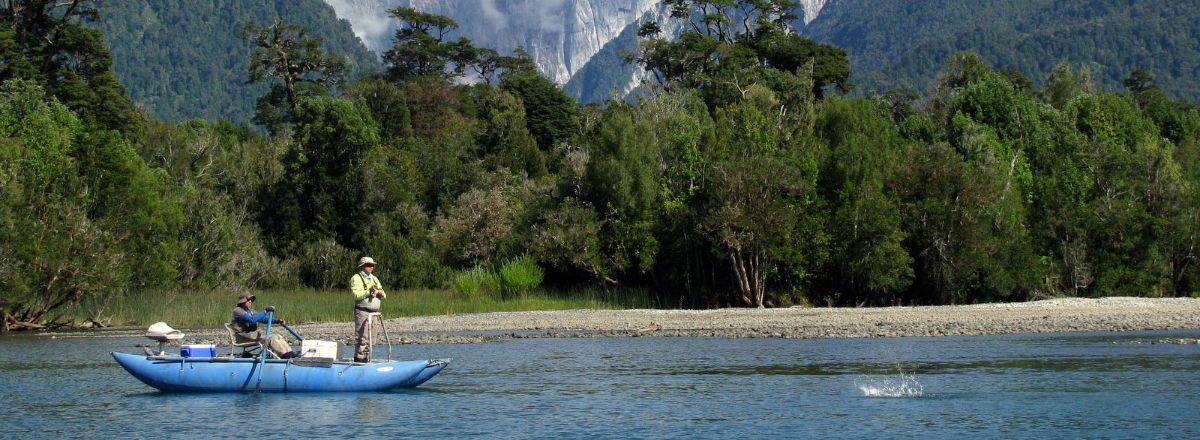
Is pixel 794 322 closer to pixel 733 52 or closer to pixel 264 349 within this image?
pixel 264 349

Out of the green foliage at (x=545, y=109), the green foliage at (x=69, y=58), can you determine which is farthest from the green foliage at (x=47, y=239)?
the green foliage at (x=545, y=109)

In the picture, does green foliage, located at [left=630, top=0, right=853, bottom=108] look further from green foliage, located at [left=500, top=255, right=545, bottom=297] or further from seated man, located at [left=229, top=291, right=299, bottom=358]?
seated man, located at [left=229, top=291, right=299, bottom=358]

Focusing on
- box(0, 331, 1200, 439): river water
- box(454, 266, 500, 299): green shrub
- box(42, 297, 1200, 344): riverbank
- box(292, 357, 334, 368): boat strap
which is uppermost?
box(454, 266, 500, 299): green shrub

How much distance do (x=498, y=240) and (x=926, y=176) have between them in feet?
78.6

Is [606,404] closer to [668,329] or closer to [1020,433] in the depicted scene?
[1020,433]

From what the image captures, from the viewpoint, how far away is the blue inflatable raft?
90.5 feet

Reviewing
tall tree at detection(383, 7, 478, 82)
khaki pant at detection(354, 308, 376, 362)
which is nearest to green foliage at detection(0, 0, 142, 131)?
tall tree at detection(383, 7, 478, 82)

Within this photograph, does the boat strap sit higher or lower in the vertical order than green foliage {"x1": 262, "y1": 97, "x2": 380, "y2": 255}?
lower

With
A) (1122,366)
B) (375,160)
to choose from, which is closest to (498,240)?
(375,160)

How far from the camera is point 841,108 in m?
62.9

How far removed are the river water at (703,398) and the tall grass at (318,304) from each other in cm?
1591

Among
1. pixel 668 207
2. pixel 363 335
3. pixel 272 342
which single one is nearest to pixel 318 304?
pixel 668 207

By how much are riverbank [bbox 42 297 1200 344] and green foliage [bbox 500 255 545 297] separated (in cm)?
488

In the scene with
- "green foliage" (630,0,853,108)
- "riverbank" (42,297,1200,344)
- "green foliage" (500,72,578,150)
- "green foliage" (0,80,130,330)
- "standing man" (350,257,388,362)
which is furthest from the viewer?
"green foliage" (500,72,578,150)
